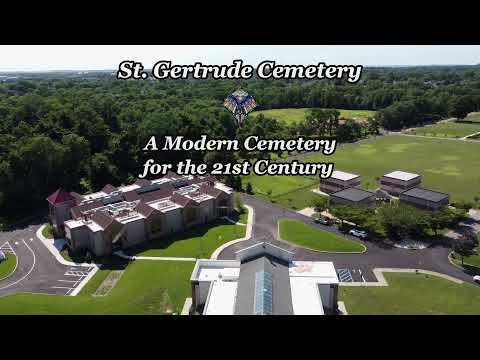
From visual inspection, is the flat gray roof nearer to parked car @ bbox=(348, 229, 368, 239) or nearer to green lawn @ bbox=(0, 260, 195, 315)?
green lawn @ bbox=(0, 260, 195, 315)

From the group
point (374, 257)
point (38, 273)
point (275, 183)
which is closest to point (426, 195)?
point (374, 257)

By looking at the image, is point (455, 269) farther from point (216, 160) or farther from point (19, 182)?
point (19, 182)

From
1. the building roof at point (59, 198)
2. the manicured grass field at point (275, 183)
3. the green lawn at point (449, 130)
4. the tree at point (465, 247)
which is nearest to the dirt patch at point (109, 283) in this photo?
the building roof at point (59, 198)

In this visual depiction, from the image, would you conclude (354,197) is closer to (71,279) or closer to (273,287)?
(273,287)

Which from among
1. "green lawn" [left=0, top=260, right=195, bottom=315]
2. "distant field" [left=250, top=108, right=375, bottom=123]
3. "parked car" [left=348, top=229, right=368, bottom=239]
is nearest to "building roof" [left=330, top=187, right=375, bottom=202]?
"parked car" [left=348, top=229, right=368, bottom=239]
